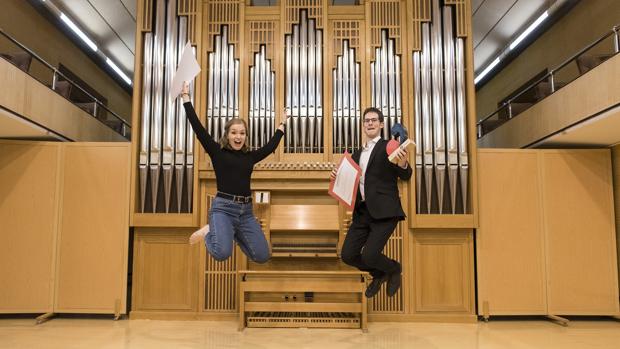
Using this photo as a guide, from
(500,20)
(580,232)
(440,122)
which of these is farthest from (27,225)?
(500,20)

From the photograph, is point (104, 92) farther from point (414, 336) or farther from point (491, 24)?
point (414, 336)

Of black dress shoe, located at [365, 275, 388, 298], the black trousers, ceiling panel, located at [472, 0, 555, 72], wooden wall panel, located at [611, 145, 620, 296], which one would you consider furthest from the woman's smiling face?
ceiling panel, located at [472, 0, 555, 72]

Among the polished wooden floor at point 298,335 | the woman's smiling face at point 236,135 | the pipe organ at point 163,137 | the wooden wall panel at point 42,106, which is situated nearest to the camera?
the woman's smiling face at point 236,135

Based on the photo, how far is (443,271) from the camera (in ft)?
19.6

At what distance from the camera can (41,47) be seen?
8523 millimetres

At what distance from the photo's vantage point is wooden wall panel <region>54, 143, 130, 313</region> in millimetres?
5848

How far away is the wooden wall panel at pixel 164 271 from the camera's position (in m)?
5.97

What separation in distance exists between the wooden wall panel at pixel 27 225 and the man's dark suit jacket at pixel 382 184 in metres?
4.04

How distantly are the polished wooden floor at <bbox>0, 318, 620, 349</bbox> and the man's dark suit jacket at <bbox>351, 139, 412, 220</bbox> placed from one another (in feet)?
4.65

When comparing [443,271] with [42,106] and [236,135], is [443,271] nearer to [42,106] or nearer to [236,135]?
[236,135]

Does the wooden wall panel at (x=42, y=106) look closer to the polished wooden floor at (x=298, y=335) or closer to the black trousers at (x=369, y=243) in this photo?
the polished wooden floor at (x=298, y=335)

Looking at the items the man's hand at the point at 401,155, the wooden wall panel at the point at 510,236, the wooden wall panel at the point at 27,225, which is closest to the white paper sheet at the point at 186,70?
the man's hand at the point at 401,155

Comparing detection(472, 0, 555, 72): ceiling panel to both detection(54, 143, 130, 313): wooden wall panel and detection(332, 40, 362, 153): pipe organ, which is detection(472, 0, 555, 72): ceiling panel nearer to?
detection(332, 40, 362, 153): pipe organ

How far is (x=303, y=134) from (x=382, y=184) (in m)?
2.18
